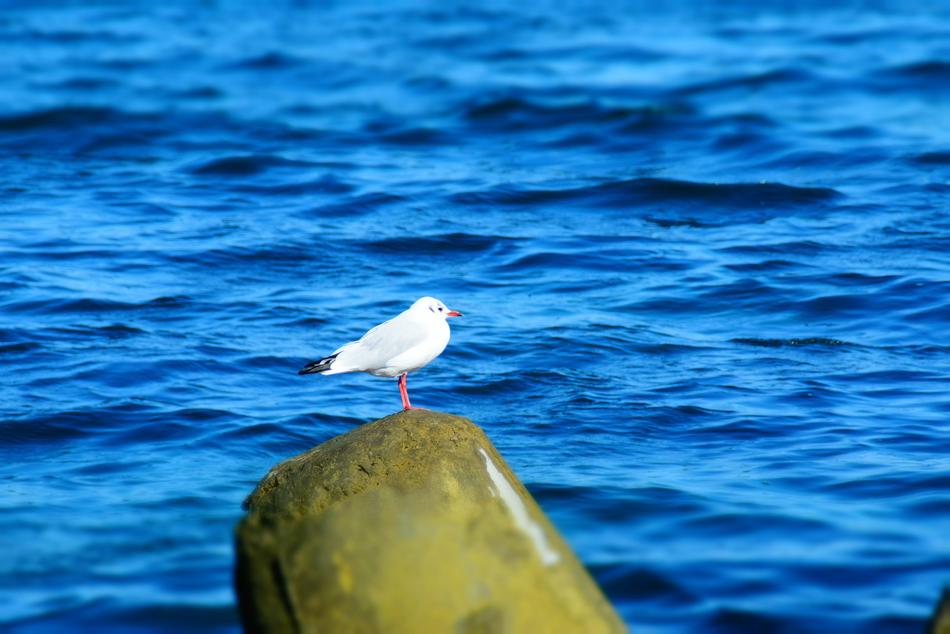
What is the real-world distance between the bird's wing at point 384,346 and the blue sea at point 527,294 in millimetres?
994

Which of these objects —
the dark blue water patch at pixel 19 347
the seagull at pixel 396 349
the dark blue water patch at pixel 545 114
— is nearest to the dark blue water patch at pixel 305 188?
the dark blue water patch at pixel 545 114

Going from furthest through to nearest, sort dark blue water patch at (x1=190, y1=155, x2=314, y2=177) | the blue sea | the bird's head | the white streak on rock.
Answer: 1. dark blue water patch at (x1=190, y1=155, x2=314, y2=177)
2. the bird's head
3. the blue sea
4. the white streak on rock

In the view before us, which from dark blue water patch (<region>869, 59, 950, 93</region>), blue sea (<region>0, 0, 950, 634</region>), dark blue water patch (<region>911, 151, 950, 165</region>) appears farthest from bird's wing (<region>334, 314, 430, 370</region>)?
dark blue water patch (<region>869, 59, 950, 93</region>)

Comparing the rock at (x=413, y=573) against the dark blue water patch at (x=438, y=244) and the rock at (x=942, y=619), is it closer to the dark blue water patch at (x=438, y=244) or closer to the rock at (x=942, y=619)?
the rock at (x=942, y=619)

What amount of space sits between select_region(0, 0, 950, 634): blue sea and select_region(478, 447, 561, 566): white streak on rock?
2.51 ft

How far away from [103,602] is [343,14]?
71.1ft

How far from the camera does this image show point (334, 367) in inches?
249

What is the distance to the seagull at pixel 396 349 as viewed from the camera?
20.6 ft

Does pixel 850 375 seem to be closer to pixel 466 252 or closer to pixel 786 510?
pixel 786 510

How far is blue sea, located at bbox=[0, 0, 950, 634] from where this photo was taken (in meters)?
6.00

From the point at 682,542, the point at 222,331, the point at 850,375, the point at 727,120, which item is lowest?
the point at 682,542

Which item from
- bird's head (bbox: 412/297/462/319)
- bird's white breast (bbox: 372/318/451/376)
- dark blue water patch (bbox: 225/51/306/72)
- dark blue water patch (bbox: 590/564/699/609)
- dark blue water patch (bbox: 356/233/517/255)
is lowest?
dark blue water patch (bbox: 590/564/699/609)

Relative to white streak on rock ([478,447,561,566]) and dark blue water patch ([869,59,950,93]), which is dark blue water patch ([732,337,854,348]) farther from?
dark blue water patch ([869,59,950,93])

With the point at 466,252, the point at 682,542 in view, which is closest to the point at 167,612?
the point at 682,542
